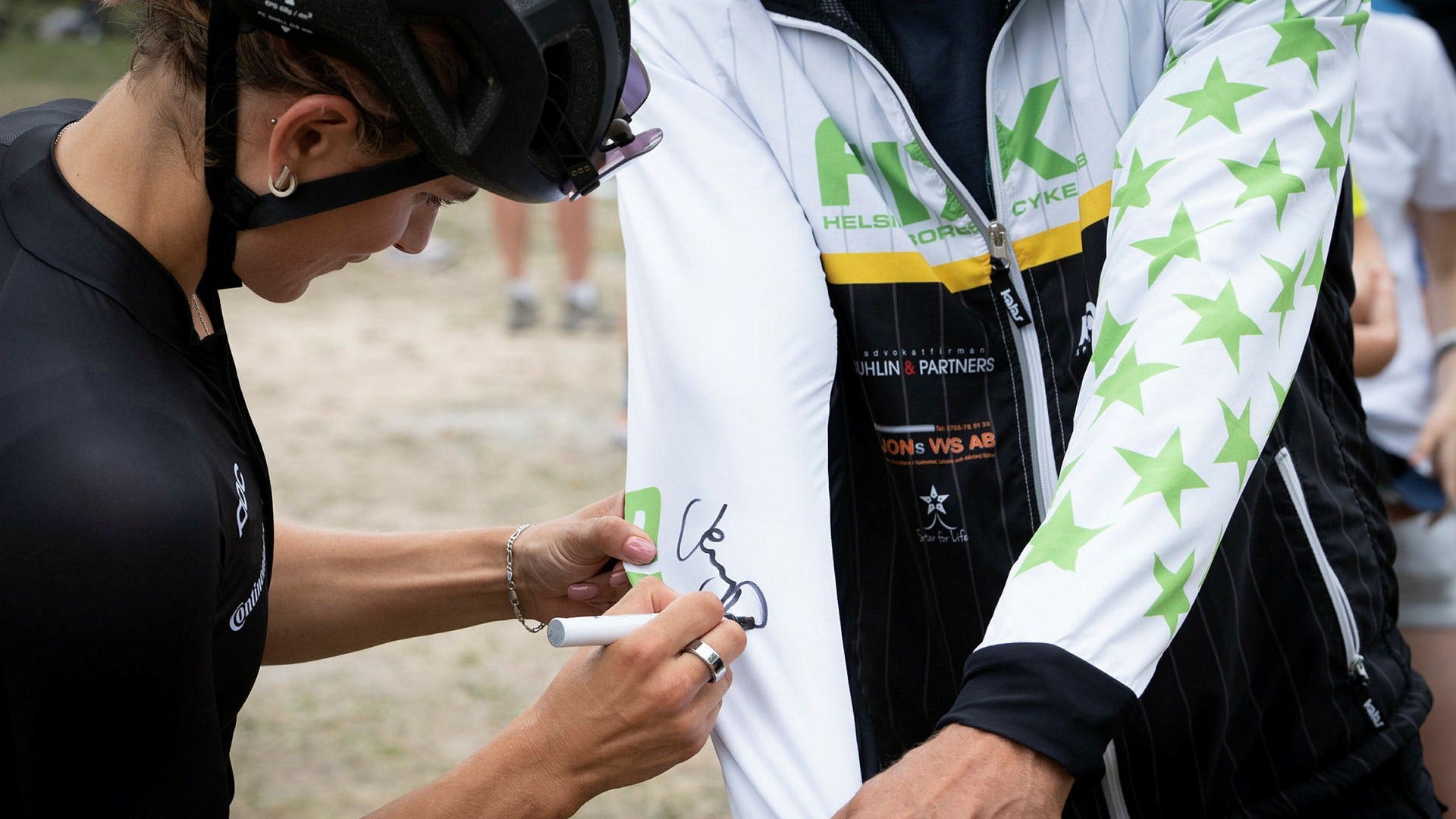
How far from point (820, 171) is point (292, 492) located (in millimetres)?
4918

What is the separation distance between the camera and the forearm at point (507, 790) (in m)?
1.84

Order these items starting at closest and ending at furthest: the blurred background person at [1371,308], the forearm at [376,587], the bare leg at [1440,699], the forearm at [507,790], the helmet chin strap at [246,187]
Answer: the helmet chin strap at [246,187] < the forearm at [507,790] < the forearm at [376,587] < the bare leg at [1440,699] < the blurred background person at [1371,308]

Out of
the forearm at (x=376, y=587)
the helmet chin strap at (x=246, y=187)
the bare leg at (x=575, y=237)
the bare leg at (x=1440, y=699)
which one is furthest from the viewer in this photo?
the bare leg at (x=575, y=237)

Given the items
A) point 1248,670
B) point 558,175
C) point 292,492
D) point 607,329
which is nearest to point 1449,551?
point 1248,670

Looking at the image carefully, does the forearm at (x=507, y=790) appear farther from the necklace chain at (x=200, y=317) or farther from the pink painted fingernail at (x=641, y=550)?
the necklace chain at (x=200, y=317)

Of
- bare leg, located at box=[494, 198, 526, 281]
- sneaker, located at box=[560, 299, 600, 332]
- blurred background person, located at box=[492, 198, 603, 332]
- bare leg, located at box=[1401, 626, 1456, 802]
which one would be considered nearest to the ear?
bare leg, located at box=[1401, 626, 1456, 802]

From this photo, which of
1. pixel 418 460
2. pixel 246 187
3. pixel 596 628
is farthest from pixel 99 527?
pixel 418 460

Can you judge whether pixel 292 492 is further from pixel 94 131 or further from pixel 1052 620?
pixel 1052 620

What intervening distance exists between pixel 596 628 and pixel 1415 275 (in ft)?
9.12

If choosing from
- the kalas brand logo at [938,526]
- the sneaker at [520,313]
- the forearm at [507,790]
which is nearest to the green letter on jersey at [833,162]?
the kalas brand logo at [938,526]

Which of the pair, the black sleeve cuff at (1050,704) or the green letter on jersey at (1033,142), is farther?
the green letter on jersey at (1033,142)

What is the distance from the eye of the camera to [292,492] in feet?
20.4

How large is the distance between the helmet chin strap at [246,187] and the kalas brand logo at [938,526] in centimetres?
75
